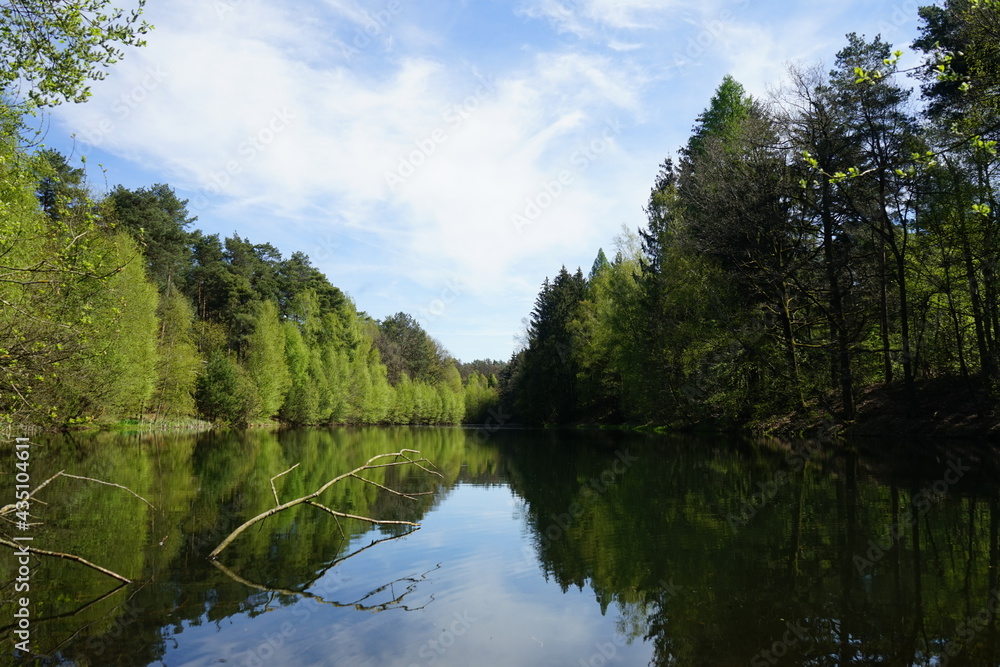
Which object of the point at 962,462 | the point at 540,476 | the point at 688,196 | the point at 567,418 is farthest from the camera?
the point at 567,418

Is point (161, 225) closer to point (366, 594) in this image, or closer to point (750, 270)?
point (750, 270)

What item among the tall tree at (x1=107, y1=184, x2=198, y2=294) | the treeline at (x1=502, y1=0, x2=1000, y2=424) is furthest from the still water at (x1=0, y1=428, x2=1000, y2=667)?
the tall tree at (x1=107, y1=184, x2=198, y2=294)

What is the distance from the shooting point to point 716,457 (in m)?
19.5

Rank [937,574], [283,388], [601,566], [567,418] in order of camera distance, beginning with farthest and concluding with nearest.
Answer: [567,418] < [283,388] < [601,566] < [937,574]

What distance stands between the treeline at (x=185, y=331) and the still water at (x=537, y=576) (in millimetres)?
2723

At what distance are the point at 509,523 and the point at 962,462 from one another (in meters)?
11.6

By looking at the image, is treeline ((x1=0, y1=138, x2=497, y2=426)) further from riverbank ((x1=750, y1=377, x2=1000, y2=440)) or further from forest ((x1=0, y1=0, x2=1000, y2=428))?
riverbank ((x1=750, y1=377, x2=1000, y2=440))

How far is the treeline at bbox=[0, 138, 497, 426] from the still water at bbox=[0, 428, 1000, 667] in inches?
107

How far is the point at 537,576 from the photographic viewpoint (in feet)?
24.4

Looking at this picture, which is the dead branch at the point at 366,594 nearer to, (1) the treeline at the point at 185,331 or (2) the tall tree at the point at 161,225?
(1) the treeline at the point at 185,331

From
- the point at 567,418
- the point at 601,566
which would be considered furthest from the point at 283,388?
the point at 601,566

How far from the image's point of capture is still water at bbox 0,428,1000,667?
505 cm

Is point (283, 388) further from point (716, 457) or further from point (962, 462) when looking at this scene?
point (962, 462)

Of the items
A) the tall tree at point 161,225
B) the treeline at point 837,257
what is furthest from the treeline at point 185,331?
the treeline at point 837,257
